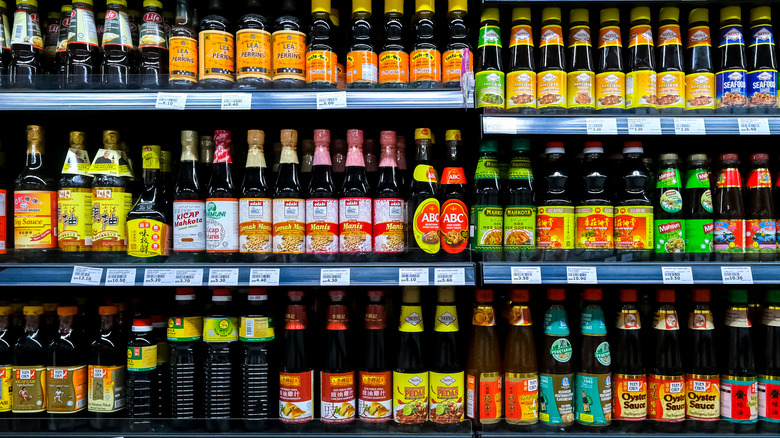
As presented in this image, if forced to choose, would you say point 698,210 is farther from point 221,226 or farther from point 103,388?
point 103,388

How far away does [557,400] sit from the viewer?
161cm

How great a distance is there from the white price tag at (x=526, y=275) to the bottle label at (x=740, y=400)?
76 centimetres

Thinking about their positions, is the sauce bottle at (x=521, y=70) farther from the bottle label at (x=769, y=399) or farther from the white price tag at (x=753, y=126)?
the bottle label at (x=769, y=399)

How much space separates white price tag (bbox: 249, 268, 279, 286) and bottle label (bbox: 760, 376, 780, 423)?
1.63 metres

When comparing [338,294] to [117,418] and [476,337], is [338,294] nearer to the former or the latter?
[476,337]

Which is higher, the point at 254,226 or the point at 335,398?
the point at 254,226

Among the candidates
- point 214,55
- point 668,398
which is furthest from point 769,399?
point 214,55

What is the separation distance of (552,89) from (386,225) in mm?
703

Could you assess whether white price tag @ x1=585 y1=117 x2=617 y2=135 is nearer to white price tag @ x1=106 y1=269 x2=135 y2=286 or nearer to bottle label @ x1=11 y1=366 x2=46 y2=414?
white price tag @ x1=106 y1=269 x2=135 y2=286

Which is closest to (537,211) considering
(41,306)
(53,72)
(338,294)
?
(338,294)

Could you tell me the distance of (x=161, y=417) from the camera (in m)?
1.67

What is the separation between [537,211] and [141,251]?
51.4 inches

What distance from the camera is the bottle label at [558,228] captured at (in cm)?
161

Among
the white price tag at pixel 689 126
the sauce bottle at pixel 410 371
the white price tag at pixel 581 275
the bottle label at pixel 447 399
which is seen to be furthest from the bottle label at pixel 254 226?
the white price tag at pixel 689 126
